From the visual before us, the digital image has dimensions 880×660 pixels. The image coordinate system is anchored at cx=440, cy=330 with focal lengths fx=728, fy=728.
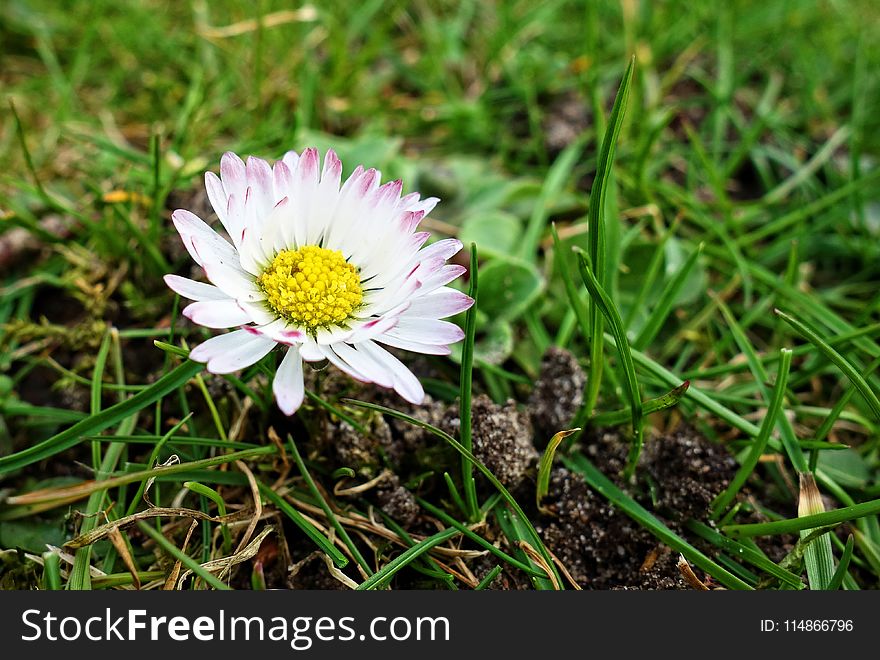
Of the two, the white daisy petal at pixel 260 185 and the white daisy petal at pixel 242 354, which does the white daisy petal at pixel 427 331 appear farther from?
the white daisy petal at pixel 260 185

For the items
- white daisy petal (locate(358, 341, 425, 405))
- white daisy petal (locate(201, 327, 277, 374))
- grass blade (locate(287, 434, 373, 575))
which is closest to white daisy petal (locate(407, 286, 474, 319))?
white daisy petal (locate(358, 341, 425, 405))

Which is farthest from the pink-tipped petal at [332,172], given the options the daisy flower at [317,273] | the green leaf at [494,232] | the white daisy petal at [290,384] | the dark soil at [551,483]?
the green leaf at [494,232]

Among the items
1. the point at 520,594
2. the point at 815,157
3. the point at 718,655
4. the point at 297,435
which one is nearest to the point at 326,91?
the point at 297,435

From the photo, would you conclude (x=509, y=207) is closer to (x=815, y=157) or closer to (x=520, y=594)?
(x=815, y=157)

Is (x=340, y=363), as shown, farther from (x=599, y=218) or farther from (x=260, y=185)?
(x=599, y=218)

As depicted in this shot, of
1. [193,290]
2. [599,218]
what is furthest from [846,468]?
[193,290]
